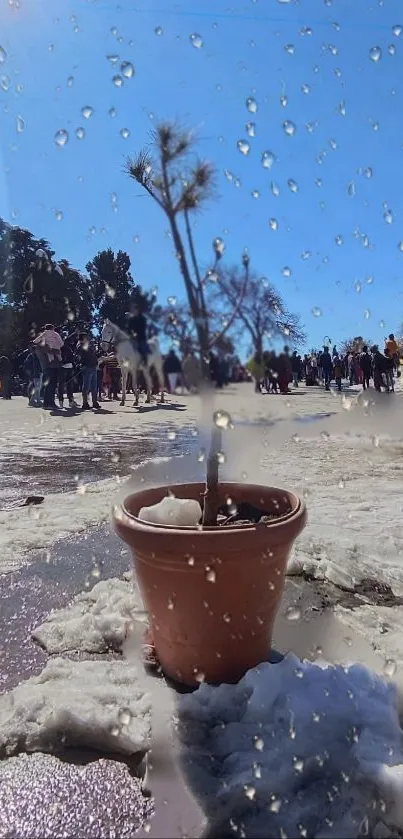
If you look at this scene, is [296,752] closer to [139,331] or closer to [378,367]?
[139,331]

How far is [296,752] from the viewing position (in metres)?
1.16

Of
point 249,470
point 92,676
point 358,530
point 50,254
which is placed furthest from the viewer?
point 249,470

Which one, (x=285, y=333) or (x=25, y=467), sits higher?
(x=285, y=333)

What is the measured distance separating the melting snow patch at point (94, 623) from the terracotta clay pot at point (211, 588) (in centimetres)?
27

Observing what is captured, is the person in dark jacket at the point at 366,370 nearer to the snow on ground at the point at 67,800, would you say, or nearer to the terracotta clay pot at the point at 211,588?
the terracotta clay pot at the point at 211,588

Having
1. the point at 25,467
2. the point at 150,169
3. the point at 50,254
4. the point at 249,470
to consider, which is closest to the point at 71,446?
the point at 25,467

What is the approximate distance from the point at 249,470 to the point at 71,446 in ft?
8.12

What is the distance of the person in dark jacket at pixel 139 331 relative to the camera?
1.29 m

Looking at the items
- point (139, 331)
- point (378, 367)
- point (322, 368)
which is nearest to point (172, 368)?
point (139, 331)

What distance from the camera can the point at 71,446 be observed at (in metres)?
5.92

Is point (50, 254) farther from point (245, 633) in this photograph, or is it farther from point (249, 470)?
point (249, 470)

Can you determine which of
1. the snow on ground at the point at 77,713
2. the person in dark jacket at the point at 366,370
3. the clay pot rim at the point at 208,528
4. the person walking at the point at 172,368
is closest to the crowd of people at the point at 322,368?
the person in dark jacket at the point at 366,370

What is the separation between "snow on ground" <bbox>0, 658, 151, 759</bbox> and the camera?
126 centimetres

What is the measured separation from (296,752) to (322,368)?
174cm
